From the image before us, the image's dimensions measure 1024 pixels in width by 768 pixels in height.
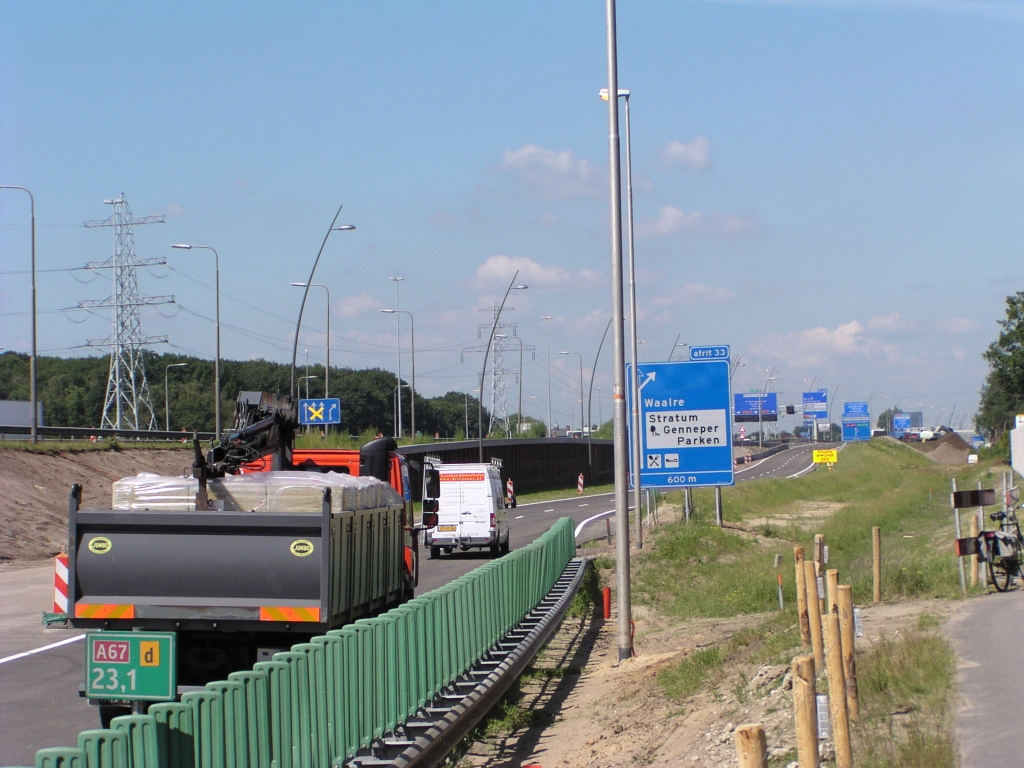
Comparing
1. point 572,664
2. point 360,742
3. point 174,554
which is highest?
point 174,554

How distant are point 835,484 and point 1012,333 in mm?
22736

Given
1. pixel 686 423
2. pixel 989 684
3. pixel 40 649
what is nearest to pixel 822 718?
pixel 989 684

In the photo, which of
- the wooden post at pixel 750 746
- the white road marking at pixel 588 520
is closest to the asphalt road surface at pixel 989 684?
the wooden post at pixel 750 746

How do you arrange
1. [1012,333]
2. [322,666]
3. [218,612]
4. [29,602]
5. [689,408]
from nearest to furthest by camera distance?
1. [322,666]
2. [218,612]
3. [29,602]
4. [689,408]
5. [1012,333]

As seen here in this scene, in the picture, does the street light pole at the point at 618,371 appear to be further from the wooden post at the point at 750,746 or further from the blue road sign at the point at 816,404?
the blue road sign at the point at 816,404

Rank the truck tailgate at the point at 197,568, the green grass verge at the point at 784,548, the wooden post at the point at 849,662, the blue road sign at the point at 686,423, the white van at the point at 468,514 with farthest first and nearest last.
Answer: the white van at the point at 468,514 < the blue road sign at the point at 686,423 < the green grass verge at the point at 784,548 < the truck tailgate at the point at 197,568 < the wooden post at the point at 849,662

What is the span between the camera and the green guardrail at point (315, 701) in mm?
4902

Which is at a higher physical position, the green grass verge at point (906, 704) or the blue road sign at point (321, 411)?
the blue road sign at point (321, 411)

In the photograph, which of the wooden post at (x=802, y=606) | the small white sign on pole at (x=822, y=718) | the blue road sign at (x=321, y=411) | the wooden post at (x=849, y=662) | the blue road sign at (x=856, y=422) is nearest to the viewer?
the small white sign on pole at (x=822, y=718)

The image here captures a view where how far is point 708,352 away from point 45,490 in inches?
821

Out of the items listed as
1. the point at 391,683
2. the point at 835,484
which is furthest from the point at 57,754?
the point at 835,484

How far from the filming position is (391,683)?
8078 millimetres

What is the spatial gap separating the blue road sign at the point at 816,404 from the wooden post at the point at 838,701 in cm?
13302

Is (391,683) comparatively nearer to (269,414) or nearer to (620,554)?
(269,414)
